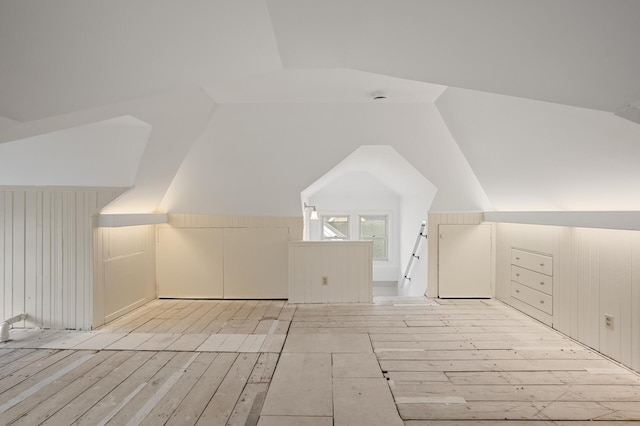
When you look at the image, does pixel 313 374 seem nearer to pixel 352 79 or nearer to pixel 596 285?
pixel 352 79

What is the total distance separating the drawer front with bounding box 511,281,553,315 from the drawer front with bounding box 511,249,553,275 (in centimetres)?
28

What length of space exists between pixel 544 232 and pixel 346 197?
3954mm

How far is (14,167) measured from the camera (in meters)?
3.69

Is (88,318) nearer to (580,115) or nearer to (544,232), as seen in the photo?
(580,115)

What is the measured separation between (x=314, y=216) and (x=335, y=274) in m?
1.00

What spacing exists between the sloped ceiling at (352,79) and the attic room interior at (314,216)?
0.05 feet

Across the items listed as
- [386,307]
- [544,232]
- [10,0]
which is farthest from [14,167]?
[544,232]

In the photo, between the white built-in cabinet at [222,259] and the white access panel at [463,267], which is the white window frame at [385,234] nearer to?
the white access panel at [463,267]

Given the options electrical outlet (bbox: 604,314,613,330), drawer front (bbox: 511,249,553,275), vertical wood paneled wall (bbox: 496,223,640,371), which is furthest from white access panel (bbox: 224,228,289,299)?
electrical outlet (bbox: 604,314,613,330)

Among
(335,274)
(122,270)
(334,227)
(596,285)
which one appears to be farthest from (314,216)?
(596,285)

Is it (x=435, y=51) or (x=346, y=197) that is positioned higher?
(x=435, y=51)

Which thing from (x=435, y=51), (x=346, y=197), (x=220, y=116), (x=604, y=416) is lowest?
(x=604, y=416)

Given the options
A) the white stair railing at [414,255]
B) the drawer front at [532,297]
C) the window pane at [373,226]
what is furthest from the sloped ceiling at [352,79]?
the window pane at [373,226]

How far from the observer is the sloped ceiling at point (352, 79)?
4.76 ft
